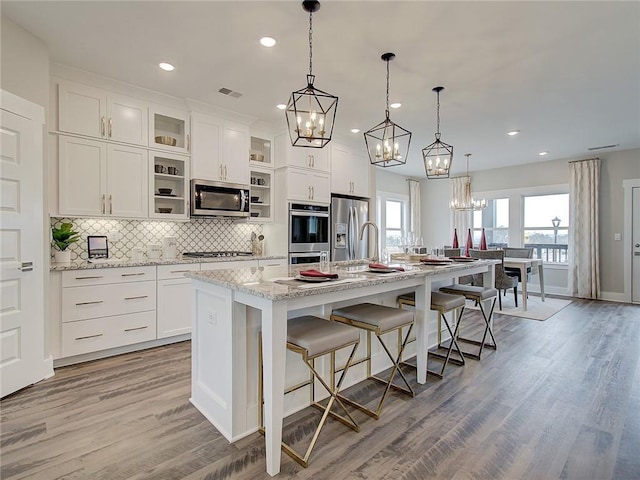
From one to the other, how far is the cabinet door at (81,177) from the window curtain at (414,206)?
6602mm

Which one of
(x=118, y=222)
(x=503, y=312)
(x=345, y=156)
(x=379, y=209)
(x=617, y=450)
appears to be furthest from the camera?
(x=379, y=209)

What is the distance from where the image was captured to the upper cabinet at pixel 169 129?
12.2 feet

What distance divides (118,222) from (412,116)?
3.77 m

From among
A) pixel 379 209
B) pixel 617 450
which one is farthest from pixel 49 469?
pixel 379 209

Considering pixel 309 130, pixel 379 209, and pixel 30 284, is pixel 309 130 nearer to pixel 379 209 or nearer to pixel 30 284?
pixel 30 284

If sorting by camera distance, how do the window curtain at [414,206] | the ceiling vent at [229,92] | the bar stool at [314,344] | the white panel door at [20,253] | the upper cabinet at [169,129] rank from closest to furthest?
the bar stool at [314,344] < the white panel door at [20,253] < the ceiling vent at [229,92] < the upper cabinet at [169,129] < the window curtain at [414,206]

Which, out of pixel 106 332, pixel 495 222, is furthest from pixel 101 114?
pixel 495 222

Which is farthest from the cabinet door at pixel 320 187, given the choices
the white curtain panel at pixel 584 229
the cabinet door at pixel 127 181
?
the white curtain panel at pixel 584 229

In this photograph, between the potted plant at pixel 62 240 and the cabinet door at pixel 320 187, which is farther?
the cabinet door at pixel 320 187

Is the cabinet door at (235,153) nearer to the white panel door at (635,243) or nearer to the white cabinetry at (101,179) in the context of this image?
the white cabinetry at (101,179)

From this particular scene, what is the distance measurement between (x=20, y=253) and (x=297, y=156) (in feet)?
Result: 10.7

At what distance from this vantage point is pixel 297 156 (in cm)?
479

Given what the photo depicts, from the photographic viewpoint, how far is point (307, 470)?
1708 millimetres

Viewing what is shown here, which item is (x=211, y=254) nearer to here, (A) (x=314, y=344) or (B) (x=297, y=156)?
(B) (x=297, y=156)
